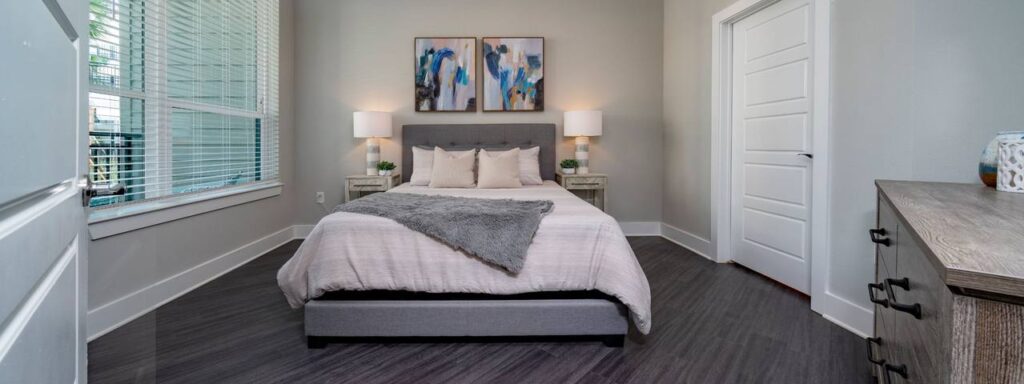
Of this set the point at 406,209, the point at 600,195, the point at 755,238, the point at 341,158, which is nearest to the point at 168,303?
the point at 406,209

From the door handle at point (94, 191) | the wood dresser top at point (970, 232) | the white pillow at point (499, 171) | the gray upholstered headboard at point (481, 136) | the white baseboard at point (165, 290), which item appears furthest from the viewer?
the gray upholstered headboard at point (481, 136)

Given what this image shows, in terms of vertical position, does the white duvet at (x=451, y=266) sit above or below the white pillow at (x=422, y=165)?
below

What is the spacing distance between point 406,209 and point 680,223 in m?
2.86

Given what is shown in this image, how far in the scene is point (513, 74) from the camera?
14.2 feet

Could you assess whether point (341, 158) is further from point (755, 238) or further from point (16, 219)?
point (16, 219)

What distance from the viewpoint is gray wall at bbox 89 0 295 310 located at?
7.14ft

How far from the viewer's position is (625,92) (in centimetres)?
442

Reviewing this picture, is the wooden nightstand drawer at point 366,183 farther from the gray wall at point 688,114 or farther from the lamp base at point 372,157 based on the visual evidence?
the gray wall at point 688,114

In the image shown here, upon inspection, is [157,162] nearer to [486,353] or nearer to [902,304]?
[486,353]

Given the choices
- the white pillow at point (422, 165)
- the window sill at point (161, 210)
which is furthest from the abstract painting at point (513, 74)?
the window sill at point (161, 210)

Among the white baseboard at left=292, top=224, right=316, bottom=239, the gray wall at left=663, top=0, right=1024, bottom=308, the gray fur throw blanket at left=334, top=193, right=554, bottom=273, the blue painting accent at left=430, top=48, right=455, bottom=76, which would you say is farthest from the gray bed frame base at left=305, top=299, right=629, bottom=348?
the blue painting accent at left=430, top=48, right=455, bottom=76

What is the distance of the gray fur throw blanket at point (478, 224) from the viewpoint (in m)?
1.86

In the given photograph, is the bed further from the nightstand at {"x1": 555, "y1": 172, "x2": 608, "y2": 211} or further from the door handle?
the nightstand at {"x1": 555, "y1": 172, "x2": 608, "y2": 211}

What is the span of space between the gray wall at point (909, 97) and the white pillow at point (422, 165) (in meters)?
2.70
